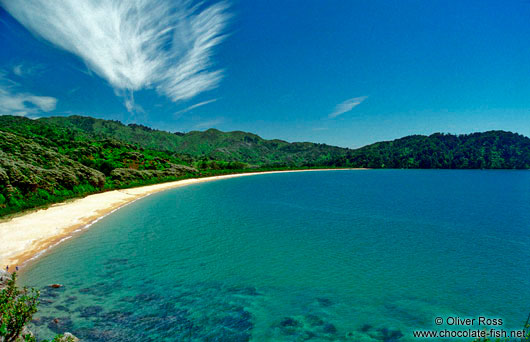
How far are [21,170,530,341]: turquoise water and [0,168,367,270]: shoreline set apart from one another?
1577mm

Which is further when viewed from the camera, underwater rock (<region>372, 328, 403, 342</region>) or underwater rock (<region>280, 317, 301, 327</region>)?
underwater rock (<region>280, 317, 301, 327</region>)

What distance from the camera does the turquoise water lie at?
12.0 meters

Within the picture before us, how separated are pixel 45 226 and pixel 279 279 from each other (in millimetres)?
27887

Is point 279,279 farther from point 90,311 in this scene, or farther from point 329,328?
point 90,311

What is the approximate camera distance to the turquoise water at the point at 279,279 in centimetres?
1204

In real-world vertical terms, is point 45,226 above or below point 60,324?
above

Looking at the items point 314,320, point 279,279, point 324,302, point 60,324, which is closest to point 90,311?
point 60,324

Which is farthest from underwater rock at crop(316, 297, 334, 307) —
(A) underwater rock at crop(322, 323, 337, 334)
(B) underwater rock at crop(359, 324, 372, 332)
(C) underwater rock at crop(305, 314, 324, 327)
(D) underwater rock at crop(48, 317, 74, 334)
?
(D) underwater rock at crop(48, 317, 74, 334)

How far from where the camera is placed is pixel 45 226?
27188 mm

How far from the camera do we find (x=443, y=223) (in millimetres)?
32594

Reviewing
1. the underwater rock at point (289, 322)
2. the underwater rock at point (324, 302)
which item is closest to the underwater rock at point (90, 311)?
the underwater rock at point (289, 322)

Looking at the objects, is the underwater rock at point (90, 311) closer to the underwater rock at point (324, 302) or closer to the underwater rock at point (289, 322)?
the underwater rock at point (289, 322)

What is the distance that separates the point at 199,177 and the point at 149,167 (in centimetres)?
2237

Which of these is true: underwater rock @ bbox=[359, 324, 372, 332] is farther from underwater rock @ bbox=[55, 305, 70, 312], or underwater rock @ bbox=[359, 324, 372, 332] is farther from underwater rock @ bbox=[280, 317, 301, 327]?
underwater rock @ bbox=[55, 305, 70, 312]
